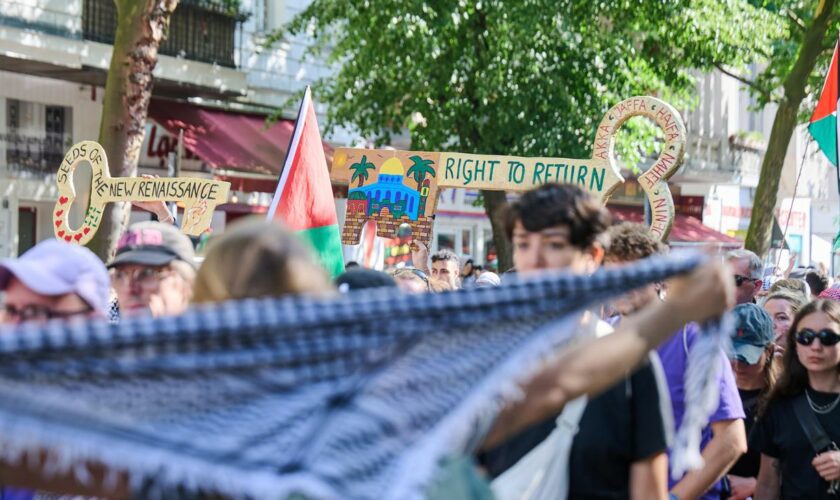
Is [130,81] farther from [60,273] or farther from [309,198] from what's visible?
[60,273]

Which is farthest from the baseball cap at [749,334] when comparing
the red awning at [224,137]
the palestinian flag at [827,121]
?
the red awning at [224,137]

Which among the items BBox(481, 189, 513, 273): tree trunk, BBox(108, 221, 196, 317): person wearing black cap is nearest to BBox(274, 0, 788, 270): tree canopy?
BBox(481, 189, 513, 273): tree trunk

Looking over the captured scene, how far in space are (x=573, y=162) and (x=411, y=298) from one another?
5923 mm

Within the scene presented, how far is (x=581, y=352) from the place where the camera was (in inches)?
93.7

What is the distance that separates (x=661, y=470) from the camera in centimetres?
315

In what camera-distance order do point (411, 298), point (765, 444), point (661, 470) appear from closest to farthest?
point (411, 298), point (661, 470), point (765, 444)

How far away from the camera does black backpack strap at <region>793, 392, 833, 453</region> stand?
496 centimetres

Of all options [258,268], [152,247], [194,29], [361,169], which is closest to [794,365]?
[152,247]

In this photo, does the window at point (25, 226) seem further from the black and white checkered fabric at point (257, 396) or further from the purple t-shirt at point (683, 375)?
the black and white checkered fabric at point (257, 396)

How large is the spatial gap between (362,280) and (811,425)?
8.08 feet

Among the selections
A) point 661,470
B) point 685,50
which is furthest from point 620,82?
point 661,470

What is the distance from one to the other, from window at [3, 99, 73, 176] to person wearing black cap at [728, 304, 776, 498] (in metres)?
12.6

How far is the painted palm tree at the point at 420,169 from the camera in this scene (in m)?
8.33

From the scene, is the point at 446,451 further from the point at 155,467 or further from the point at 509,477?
the point at 509,477
